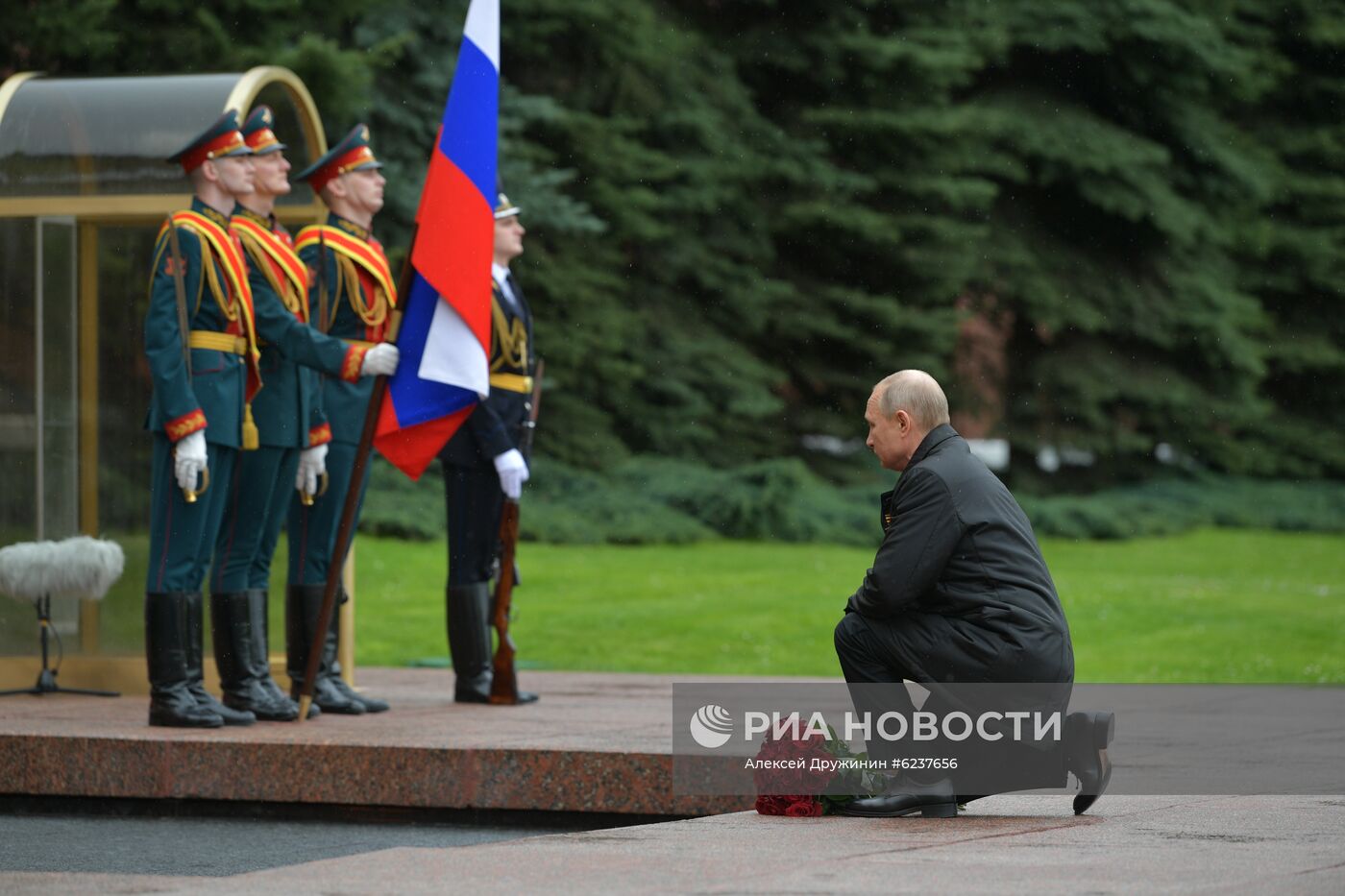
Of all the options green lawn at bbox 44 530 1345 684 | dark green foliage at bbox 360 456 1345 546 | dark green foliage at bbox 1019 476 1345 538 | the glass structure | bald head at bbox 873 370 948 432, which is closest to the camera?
bald head at bbox 873 370 948 432

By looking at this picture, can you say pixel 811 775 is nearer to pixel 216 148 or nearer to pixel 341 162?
pixel 216 148

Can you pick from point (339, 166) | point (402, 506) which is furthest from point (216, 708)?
point (402, 506)

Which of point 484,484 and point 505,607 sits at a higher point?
point 484,484

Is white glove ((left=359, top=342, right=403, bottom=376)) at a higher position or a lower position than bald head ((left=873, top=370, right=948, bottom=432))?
lower

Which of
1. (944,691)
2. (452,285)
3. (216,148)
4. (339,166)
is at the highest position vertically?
(216,148)

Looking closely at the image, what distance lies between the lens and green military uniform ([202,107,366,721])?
833cm

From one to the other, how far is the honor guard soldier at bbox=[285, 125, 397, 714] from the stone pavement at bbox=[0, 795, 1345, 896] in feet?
11.2

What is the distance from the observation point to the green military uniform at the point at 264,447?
27.3 feet

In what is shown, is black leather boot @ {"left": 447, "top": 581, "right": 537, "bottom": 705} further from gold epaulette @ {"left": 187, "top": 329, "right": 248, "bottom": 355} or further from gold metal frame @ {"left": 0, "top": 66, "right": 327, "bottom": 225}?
gold metal frame @ {"left": 0, "top": 66, "right": 327, "bottom": 225}

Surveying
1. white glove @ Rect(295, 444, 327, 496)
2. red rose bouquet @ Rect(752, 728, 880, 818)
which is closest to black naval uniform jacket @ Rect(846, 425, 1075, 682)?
red rose bouquet @ Rect(752, 728, 880, 818)

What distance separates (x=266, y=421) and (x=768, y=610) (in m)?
7.38

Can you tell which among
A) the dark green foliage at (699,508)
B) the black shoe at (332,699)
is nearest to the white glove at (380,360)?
the black shoe at (332,699)

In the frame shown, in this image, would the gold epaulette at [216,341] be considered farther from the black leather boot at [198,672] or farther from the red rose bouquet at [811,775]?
the red rose bouquet at [811,775]

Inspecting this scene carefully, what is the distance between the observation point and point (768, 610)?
15.4 m
